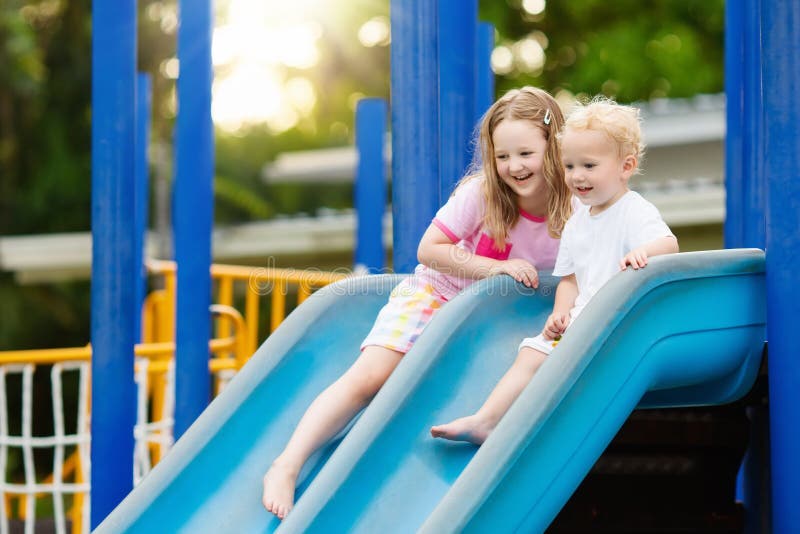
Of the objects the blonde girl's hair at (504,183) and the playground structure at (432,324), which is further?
the blonde girl's hair at (504,183)

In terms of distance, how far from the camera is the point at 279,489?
9.14 feet

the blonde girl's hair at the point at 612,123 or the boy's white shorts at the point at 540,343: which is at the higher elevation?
the blonde girl's hair at the point at 612,123

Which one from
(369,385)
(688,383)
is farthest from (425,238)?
(688,383)

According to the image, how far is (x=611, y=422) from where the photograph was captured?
2383mm

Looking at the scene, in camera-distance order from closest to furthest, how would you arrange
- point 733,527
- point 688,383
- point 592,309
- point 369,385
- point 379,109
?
point 592,309
point 688,383
point 369,385
point 733,527
point 379,109

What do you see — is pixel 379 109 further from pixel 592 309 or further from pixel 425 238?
pixel 592 309

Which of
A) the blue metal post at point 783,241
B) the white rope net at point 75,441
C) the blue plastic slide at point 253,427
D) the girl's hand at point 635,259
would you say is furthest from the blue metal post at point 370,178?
the blue metal post at point 783,241

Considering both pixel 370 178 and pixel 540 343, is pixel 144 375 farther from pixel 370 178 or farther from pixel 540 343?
pixel 370 178

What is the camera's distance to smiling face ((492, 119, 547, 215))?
292 centimetres

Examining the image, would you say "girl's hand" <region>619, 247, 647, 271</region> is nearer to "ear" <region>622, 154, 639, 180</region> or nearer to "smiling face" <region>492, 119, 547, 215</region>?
"ear" <region>622, 154, 639, 180</region>

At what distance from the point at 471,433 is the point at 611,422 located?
381 mm

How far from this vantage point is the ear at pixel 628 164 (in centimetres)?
267

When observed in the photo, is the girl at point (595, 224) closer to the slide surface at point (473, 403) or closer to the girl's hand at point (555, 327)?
the girl's hand at point (555, 327)

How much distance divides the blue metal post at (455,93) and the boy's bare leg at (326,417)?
0.88m
